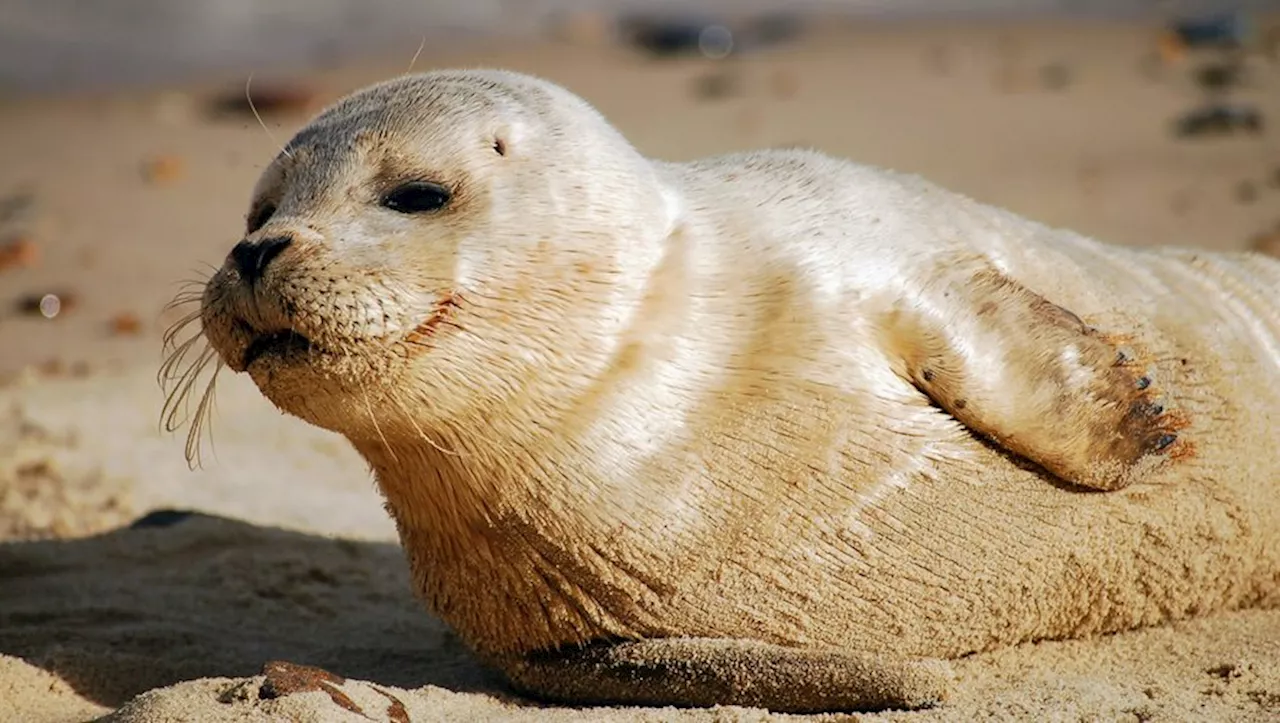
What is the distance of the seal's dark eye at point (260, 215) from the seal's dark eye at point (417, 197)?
0.38 metres

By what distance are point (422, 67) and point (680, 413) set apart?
37.1ft

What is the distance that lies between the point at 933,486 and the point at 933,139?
787 centimetres

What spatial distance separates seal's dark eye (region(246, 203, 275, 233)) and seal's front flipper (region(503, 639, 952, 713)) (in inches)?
48.6

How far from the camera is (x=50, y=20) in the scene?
17.7 m

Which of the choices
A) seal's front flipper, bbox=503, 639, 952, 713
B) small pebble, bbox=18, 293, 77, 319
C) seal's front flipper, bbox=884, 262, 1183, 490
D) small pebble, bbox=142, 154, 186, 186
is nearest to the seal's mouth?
seal's front flipper, bbox=503, 639, 952, 713

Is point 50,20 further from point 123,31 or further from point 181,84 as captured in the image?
point 181,84

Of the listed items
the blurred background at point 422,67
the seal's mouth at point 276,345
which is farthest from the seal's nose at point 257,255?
the blurred background at point 422,67

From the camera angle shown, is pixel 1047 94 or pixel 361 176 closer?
pixel 361 176

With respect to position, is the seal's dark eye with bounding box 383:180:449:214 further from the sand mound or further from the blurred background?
the blurred background

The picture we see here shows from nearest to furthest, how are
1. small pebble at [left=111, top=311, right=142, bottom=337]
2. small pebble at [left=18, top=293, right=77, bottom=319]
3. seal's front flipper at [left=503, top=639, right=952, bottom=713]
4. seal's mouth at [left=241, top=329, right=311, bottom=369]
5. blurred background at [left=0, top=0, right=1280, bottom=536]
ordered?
seal's mouth at [left=241, top=329, right=311, bottom=369] → seal's front flipper at [left=503, top=639, right=952, bottom=713] → blurred background at [left=0, top=0, right=1280, bottom=536] → small pebble at [left=111, top=311, right=142, bottom=337] → small pebble at [left=18, top=293, right=77, bottom=319]

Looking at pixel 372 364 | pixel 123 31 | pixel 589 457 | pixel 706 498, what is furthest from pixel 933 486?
pixel 123 31

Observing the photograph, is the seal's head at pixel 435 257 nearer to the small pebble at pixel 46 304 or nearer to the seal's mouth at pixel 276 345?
the seal's mouth at pixel 276 345

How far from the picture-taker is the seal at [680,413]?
11.6 feet

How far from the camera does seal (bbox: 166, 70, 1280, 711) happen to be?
3.54 metres
